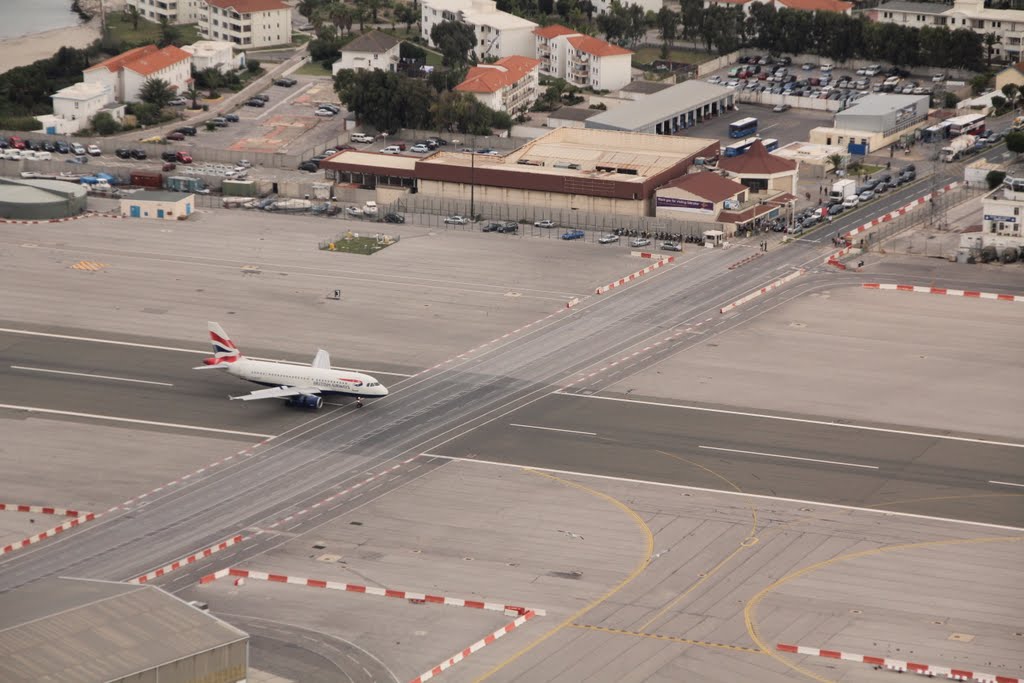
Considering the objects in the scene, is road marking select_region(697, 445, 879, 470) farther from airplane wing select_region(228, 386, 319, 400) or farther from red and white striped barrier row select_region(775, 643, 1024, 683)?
red and white striped barrier row select_region(775, 643, 1024, 683)

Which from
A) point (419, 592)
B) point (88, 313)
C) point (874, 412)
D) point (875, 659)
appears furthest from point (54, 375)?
point (875, 659)

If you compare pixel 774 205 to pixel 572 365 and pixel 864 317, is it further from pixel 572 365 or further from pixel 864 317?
pixel 572 365

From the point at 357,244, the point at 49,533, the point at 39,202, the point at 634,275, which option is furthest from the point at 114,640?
the point at 39,202

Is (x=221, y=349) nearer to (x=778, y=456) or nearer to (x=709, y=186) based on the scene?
(x=778, y=456)

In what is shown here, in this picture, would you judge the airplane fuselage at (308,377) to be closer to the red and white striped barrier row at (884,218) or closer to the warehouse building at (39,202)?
the warehouse building at (39,202)

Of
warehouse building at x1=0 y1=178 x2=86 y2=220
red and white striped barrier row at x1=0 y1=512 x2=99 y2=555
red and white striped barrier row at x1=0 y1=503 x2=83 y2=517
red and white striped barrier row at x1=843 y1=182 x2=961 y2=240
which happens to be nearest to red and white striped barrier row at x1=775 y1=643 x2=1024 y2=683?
red and white striped barrier row at x1=0 y1=512 x2=99 y2=555

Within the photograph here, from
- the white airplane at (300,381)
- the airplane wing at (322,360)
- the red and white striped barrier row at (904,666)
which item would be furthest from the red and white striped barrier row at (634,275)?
the red and white striped barrier row at (904,666)
